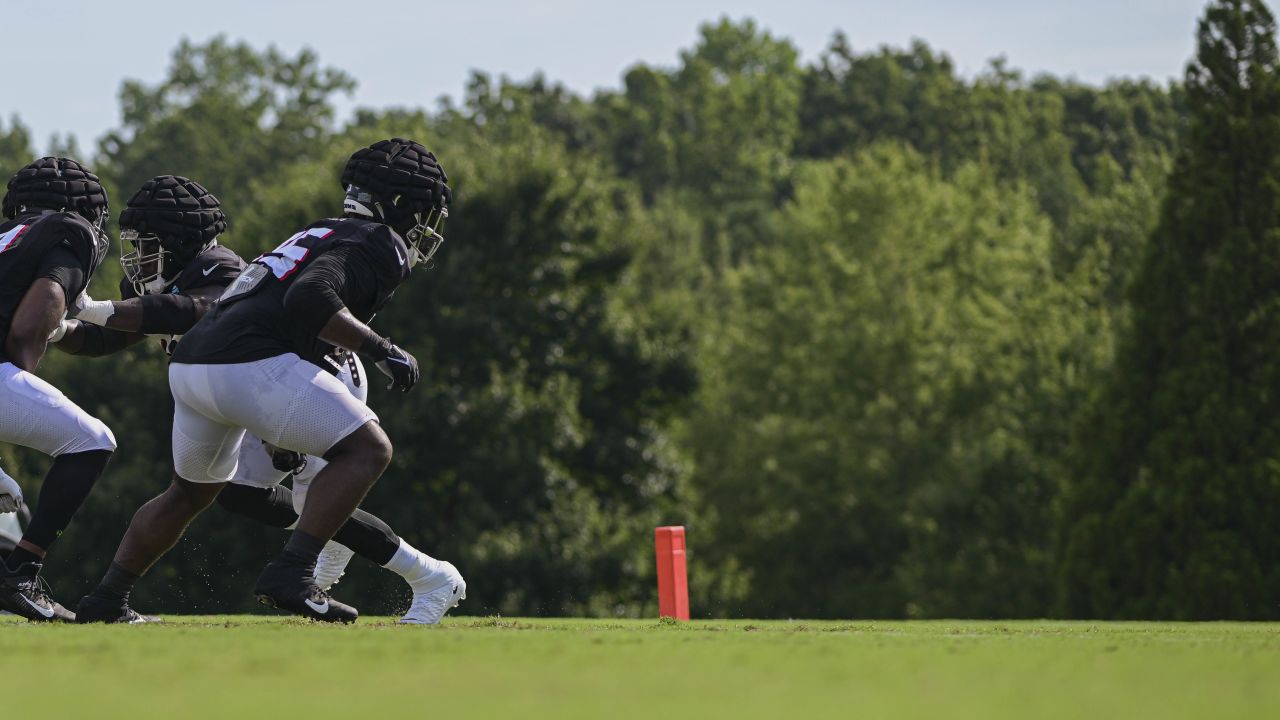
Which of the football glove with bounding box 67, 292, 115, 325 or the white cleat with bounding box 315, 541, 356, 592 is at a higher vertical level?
the football glove with bounding box 67, 292, 115, 325

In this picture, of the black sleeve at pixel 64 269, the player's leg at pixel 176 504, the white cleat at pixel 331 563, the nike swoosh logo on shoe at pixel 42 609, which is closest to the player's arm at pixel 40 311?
the black sleeve at pixel 64 269

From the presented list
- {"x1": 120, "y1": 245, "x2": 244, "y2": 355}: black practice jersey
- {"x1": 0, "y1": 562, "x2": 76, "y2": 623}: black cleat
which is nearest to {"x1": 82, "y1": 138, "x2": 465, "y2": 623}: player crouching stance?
{"x1": 0, "y1": 562, "x2": 76, "y2": 623}: black cleat

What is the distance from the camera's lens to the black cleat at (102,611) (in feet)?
26.8

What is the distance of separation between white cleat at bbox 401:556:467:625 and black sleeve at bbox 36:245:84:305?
1881 mm

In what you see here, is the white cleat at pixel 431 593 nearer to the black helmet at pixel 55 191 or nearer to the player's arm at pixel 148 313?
the player's arm at pixel 148 313

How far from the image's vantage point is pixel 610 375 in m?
37.2

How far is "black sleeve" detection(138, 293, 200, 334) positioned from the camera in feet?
28.4

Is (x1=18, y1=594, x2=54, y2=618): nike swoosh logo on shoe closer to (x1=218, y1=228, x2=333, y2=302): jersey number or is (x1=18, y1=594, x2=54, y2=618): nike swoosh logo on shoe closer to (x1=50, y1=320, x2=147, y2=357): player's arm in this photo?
(x1=50, y1=320, x2=147, y2=357): player's arm

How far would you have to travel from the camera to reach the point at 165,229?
8875 millimetres

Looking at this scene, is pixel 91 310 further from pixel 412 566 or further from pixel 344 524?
pixel 412 566

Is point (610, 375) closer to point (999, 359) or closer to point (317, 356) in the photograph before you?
point (999, 359)

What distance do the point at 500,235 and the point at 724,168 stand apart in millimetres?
42651

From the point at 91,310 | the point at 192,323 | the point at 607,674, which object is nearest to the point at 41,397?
the point at 91,310

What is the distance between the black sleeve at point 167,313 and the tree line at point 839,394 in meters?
15.5
